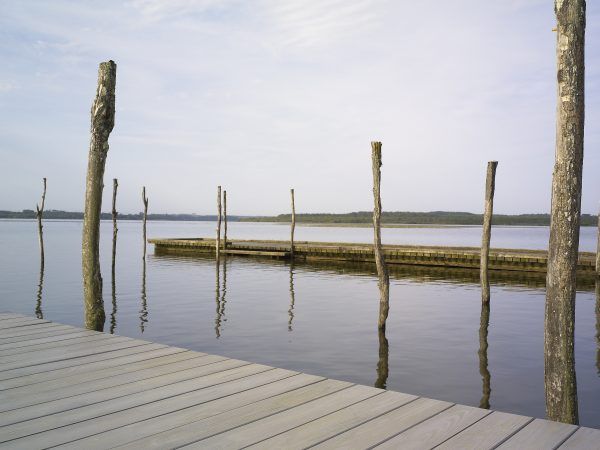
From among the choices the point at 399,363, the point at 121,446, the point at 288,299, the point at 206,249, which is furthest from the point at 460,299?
the point at 206,249

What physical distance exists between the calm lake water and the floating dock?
0.61 m

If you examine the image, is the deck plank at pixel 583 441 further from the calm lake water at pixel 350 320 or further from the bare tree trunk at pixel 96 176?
the bare tree trunk at pixel 96 176

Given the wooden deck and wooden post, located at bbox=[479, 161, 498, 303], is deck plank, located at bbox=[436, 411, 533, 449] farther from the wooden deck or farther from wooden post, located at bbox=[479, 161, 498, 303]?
wooden post, located at bbox=[479, 161, 498, 303]

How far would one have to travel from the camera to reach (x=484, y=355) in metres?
10.2

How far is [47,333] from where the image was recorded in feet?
21.5

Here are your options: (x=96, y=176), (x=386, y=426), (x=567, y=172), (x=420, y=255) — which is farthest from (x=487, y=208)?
(x=386, y=426)

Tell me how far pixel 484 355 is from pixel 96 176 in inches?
292

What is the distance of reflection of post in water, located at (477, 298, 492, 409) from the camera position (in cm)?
784

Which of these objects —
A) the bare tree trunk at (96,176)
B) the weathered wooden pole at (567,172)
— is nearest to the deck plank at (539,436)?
the weathered wooden pole at (567,172)

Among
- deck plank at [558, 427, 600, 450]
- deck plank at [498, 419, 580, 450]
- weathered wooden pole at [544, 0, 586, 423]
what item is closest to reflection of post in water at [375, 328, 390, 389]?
weathered wooden pole at [544, 0, 586, 423]

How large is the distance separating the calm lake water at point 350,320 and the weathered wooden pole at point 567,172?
3.18m

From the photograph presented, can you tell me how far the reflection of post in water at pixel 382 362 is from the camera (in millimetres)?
8477

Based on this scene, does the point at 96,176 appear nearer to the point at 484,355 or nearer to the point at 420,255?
the point at 484,355

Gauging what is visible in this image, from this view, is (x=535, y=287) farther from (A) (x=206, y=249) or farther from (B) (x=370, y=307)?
(A) (x=206, y=249)
